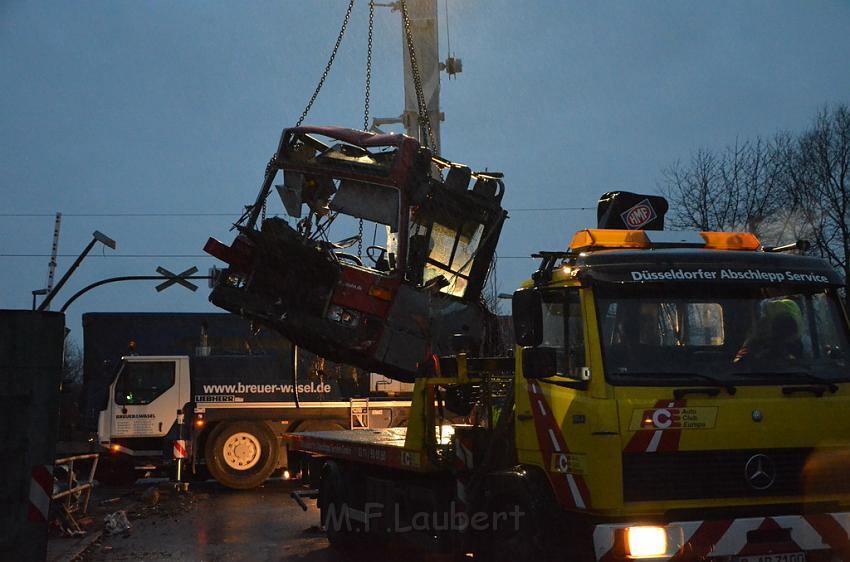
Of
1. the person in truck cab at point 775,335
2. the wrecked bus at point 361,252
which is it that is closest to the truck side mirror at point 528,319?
the person in truck cab at point 775,335

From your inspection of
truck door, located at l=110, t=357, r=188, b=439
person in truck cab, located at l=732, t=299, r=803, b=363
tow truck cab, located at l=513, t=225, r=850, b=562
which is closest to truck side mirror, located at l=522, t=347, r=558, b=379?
tow truck cab, located at l=513, t=225, r=850, b=562

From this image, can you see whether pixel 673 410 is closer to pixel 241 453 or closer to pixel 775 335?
pixel 775 335

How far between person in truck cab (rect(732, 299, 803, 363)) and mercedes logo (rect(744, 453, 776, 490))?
632mm

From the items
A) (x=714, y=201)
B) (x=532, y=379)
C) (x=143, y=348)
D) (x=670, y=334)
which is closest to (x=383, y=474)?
(x=532, y=379)

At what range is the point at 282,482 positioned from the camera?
18.0 meters

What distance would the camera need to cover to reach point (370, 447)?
8.95m

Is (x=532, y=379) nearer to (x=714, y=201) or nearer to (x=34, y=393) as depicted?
(x=34, y=393)

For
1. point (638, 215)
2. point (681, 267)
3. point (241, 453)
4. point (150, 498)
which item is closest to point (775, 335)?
point (681, 267)

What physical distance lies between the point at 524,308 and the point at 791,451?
1.88m

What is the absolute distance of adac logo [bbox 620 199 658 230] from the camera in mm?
8188

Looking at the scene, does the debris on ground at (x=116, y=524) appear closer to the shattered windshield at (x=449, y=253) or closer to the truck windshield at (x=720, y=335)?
the shattered windshield at (x=449, y=253)

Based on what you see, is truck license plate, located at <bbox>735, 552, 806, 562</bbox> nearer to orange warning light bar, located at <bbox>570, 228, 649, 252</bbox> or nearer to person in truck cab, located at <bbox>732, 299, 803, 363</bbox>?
person in truck cab, located at <bbox>732, 299, 803, 363</bbox>

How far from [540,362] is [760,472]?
1.51m

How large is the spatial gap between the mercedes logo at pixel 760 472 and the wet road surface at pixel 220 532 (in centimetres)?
533
